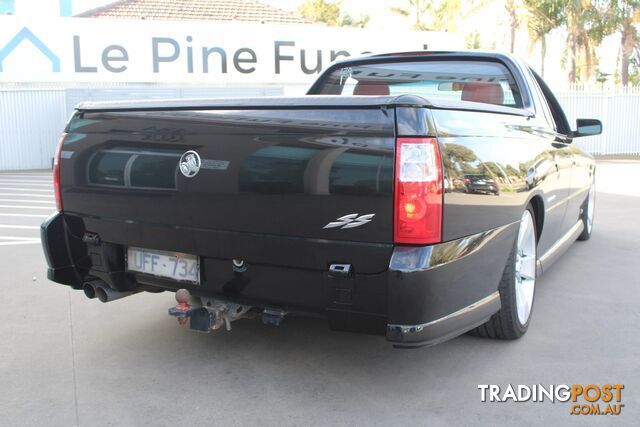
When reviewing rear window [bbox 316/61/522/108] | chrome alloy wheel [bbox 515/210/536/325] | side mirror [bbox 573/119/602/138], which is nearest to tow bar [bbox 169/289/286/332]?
chrome alloy wheel [bbox 515/210/536/325]

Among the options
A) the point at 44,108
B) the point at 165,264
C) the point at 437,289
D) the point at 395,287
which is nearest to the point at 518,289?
the point at 437,289

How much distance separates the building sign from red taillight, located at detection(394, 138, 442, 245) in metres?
14.9

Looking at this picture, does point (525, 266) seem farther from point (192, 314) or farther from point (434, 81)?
point (192, 314)

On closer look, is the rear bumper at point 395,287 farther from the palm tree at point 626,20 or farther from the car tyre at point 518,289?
the palm tree at point 626,20

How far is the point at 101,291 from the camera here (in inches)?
137

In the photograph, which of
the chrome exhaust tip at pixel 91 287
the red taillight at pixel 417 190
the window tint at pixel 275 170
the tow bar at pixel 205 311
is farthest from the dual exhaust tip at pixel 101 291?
the red taillight at pixel 417 190

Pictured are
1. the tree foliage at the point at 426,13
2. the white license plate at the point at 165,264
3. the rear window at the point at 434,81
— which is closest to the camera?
the white license plate at the point at 165,264

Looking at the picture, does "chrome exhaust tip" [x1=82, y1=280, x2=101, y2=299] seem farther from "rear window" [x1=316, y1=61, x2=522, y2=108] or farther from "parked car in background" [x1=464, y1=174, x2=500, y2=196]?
"rear window" [x1=316, y1=61, x2=522, y2=108]

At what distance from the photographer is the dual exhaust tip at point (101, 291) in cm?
348

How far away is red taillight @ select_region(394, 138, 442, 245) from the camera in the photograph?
2562 millimetres

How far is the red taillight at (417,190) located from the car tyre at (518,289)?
98 cm

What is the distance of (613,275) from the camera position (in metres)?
5.29

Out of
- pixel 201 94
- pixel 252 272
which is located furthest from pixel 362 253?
pixel 201 94

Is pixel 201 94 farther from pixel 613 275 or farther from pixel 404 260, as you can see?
pixel 404 260
